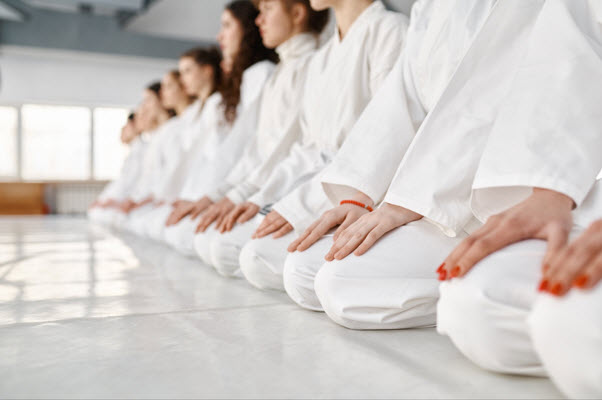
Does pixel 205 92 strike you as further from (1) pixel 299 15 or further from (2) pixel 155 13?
(2) pixel 155 13

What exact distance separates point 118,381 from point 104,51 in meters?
8.48

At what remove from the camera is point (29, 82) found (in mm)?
8609

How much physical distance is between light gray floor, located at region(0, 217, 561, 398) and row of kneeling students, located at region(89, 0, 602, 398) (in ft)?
0.26

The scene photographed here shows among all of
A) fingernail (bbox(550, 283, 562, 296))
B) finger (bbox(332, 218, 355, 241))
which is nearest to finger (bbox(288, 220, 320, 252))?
finger (bbox(332, 218, 355, 241))

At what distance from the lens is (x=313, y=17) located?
278cm

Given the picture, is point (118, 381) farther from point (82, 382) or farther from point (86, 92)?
point (86, 92)

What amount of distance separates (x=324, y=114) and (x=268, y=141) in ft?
2.45

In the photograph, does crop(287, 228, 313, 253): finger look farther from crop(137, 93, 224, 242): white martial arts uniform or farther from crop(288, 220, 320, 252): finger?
crop(137, 93, 224, 242): white martial arts uniform

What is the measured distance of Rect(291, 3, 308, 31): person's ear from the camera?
107 inches

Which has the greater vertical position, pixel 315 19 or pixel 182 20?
pixel 182 20

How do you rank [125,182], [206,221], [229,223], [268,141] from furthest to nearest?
1. [125,182]
2. [268,141]
3. [206,221]
4. [229,223]

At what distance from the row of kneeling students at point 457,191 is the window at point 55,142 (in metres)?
7.53

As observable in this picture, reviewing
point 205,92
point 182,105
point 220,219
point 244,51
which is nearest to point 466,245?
point 220,219

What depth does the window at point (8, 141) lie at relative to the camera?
8648 mm
